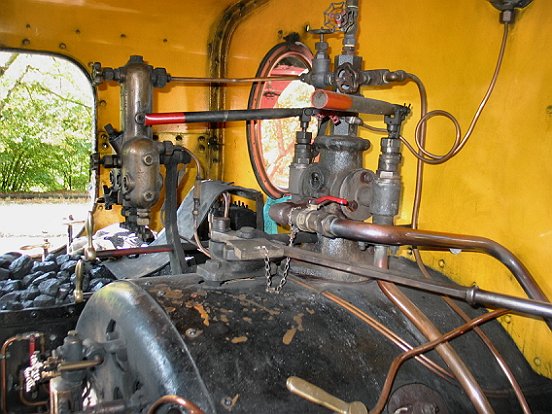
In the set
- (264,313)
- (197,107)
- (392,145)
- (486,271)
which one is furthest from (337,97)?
(197,107)

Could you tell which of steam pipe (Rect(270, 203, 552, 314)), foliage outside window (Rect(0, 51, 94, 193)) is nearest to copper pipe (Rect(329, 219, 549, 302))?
steam pipe (Rect(270, 203, 552, 314))

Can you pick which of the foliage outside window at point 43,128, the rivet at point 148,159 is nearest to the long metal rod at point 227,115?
the rivet at point 148,159

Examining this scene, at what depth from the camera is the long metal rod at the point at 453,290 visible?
95 cm

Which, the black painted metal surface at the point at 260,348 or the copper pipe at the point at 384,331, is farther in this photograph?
the copper pipe at the point at 384,331

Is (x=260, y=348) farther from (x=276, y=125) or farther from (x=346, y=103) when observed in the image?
(x=276, y=125)

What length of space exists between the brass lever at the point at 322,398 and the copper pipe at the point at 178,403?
0.18 metres

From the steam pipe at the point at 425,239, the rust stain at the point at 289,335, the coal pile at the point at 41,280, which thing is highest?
the steam pipe at the point at 425,239

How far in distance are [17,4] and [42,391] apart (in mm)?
2300

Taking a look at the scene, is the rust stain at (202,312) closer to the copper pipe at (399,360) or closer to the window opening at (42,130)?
the copper pipe at (399,360)

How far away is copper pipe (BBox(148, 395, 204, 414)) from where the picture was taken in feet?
2.83

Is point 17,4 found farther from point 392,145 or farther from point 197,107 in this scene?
point 392,145

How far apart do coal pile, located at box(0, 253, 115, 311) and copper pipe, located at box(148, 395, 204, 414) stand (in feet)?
5.06

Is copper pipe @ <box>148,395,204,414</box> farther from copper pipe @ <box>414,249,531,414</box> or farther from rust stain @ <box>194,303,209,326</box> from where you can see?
copper pipe @ <box>414,249,531,414</box>

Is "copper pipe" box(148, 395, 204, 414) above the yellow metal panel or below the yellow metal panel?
below
